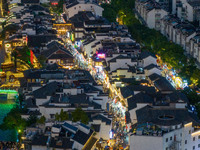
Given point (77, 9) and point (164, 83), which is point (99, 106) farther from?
point (77, 9)

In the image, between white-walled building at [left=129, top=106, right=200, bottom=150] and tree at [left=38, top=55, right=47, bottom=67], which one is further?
tree at [left=38, top=55, right=47, bottom=67]

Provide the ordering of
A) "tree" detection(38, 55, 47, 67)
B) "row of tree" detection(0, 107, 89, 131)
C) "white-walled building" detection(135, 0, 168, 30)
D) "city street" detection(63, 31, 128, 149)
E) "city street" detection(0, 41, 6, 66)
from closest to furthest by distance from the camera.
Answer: "row of tree" detection(0, 107, 89, 131) → "city street" detection(63, 31, 128, 149) → "tree" detection(38, 55, 47, 67) → "city street" detection(0, 41, 6, 66) → "white-walled building" detection(135, 0, 168, 30)

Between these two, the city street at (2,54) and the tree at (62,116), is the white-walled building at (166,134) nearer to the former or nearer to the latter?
the tree at (62,116)

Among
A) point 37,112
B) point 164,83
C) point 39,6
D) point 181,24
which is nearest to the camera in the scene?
point 37,112

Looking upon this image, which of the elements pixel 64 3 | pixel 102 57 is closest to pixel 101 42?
pixel 102 57

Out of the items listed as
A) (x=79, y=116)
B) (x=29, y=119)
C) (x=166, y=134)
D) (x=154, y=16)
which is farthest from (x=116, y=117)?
(x=154, y=16)

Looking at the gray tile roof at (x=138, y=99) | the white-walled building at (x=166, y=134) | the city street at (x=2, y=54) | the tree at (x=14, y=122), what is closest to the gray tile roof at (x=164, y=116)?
the white-walled building at (x=166, y=134)

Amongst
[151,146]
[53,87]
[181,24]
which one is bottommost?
[151,146]

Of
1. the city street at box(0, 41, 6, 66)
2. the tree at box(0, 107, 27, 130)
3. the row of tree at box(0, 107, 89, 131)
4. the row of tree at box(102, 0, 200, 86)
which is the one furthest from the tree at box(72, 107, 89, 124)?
the city street at box(0, 41, 6, 66)

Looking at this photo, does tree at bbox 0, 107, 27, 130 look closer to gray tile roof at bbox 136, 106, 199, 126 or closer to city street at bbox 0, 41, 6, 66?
gray tile roof at bbox 136, 106, 199, 126
